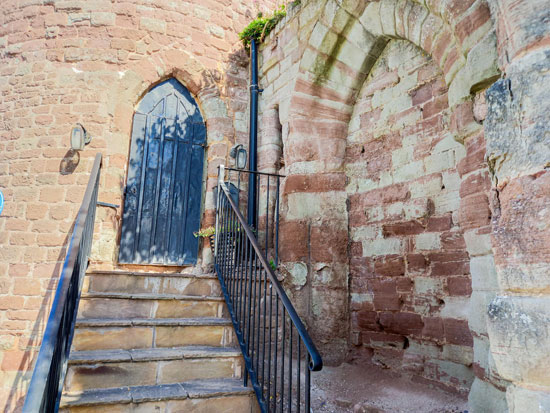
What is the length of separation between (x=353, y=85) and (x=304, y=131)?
28.3 inches

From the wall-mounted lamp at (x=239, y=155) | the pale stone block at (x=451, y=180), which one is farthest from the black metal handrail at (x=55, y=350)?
the pale stone block at (x=451, y=180)

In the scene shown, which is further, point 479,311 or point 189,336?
point 189,336

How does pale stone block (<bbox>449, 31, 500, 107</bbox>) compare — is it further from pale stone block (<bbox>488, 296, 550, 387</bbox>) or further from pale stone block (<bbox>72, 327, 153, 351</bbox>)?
pale stone block (<bbox>72, 327, 153, 351</bbox>)

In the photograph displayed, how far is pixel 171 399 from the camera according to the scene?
7.93ft

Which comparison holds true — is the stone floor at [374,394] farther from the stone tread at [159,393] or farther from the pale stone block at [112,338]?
the pale stone block at [112,338]

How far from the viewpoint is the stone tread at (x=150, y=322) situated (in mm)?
2811

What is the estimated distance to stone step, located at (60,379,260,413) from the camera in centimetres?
227

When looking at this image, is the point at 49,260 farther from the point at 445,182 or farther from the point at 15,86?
the point at 445,182

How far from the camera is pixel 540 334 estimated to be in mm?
1382

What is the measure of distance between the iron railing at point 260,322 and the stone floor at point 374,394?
0.18m

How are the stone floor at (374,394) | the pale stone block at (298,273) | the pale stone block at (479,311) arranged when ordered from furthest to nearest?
the pale stone block at (298,273)
the stone floor at (374,394)
the pale stone block at (479,311)

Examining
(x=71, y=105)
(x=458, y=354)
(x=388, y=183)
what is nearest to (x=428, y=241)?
(x=388, y=183)

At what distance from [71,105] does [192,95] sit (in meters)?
1.53

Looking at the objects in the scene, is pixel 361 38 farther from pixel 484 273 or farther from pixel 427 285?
pixel 484 273
